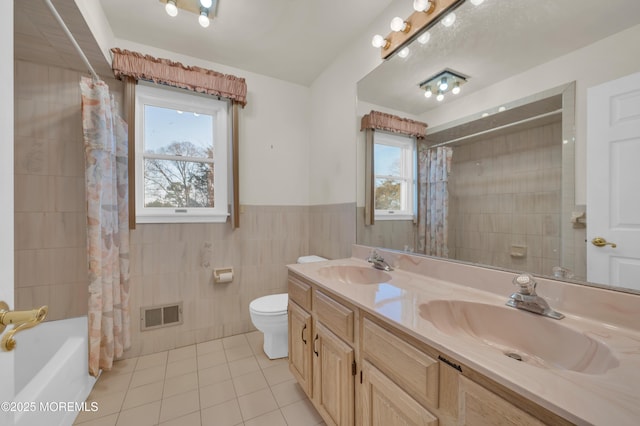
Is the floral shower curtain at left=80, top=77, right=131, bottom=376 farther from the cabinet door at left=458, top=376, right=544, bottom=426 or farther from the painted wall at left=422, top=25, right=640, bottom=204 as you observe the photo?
the painted wall at left=422, top=25, right=640, bottom=204

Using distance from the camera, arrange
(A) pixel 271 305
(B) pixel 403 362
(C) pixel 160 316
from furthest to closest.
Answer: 1. (C) pixel 160 316
2. (A) pixel 271 305
3. (B) pixel 403 362

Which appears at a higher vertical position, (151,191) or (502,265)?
(151,191)

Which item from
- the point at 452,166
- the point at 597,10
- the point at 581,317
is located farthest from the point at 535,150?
the point at 581,317

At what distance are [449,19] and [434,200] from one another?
38.1 inches

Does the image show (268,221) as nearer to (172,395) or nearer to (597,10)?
(172,395)

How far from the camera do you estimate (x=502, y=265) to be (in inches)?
44.5

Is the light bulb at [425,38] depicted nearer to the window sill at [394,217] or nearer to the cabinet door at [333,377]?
the window sill at [394,217]

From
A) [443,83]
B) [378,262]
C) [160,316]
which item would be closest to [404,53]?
[443,83]

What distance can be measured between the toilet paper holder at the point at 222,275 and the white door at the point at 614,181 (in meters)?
2.31

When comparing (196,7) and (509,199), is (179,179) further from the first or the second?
(509,199)

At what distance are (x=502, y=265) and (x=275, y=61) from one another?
7.73 ft

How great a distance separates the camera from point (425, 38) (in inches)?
58.5

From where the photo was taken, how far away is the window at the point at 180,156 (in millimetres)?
2156

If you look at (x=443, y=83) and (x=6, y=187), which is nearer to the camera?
(x=6, y=187)
